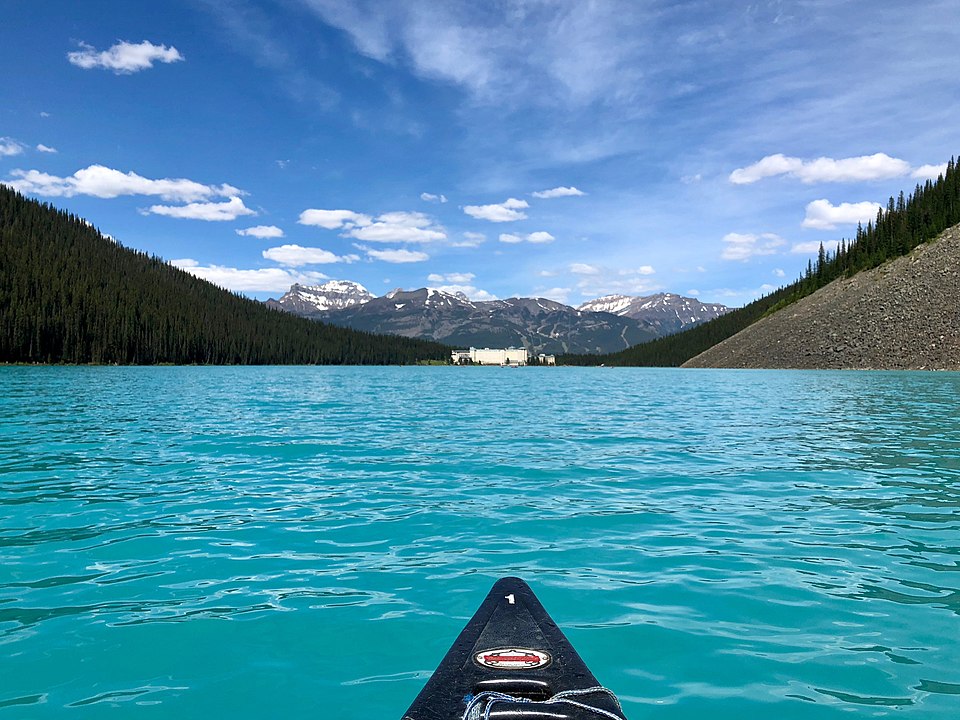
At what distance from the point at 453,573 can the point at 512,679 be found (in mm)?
5486

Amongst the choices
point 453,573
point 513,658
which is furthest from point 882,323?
point 513,658

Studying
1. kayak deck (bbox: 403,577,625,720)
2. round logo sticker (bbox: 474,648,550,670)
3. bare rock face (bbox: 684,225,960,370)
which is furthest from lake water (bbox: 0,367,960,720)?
bare rock face (bbox: 684,225,960,370)

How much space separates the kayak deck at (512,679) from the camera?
16.1 feet

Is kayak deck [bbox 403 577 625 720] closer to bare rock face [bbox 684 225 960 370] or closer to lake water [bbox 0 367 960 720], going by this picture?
lake water [bbox 0 367 960 720]

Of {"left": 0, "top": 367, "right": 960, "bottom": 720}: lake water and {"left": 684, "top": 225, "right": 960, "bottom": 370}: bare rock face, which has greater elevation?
{"left": 684, "top": 225, "right": 960, "bottom": 370}: bare rock face

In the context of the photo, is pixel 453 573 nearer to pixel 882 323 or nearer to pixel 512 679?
pixel 512 679

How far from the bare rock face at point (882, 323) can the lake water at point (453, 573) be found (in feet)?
409

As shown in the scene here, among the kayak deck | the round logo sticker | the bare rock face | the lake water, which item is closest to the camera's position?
the kayak deck

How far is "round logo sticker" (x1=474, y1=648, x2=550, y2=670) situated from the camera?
5809 mm

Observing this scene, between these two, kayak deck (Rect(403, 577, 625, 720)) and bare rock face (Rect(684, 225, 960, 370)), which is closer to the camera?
kayak deck (Rect(403, 577, 625, 720))

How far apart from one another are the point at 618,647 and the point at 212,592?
6.31 m

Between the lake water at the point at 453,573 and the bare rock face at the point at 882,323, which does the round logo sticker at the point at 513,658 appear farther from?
the bare rock face at the point at 882,323

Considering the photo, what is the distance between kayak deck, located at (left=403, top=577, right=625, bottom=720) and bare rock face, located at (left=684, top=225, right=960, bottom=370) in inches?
5701

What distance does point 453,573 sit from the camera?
426 inches
